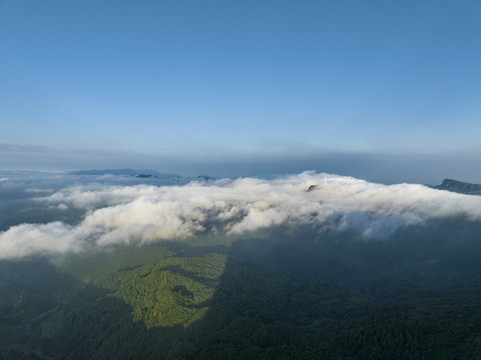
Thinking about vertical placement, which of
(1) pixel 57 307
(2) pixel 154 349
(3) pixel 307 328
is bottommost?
(1) pixel 57 307

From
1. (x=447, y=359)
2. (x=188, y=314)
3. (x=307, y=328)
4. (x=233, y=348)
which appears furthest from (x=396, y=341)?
(x=188, y=314)

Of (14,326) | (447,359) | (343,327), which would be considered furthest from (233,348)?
(14,326)

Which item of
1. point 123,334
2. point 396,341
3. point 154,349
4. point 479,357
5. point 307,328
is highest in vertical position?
point 479,357

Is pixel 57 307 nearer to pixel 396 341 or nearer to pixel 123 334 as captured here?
pixel 123 334

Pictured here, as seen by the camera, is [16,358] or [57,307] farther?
[57,307]

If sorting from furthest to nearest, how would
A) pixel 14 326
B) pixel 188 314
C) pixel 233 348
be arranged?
pixel 14 326
pixel 188 314
pixel 233 348

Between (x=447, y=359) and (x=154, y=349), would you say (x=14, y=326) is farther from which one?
(x=447, y=359)

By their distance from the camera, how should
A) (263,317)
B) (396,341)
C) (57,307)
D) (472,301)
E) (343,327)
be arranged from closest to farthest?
(396,341), (343,327), (472,301), (263,317), (57,307)

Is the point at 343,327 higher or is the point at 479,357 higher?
the point at 479,357

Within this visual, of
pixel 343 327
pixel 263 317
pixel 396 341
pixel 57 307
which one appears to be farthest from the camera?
pixel 57 307
